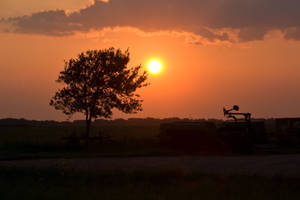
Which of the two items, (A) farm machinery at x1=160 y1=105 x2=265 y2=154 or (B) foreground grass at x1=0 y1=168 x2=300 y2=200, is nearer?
(B) foreground grass at x1=0 y1=168 x2=300 y2=200

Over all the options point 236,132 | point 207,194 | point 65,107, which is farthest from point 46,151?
point 207,194

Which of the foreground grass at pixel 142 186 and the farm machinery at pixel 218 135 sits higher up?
the farm machinery at pixel 218 135

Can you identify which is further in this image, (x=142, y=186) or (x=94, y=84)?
(x=94, y=84)

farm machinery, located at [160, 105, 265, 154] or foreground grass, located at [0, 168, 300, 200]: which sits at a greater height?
farm machinery, located at [160, 105, 265, 154]

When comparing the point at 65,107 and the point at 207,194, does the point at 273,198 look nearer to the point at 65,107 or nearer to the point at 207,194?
the point at 207,194

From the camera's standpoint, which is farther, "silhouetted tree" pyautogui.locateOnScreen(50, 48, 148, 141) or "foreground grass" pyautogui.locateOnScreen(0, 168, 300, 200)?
"silhouetted tree" pyautogui.locateOnScreen(50, 48, 148, 141)

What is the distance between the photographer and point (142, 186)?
14.5 metres

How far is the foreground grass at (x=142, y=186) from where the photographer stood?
40.6 ft

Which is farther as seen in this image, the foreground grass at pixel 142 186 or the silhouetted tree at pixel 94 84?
the silhouetted tree at pixel 94 84

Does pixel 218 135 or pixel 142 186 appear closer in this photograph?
pixel 142 186

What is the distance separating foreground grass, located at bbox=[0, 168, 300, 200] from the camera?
12375 millimetres

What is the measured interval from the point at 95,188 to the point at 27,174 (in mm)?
5488

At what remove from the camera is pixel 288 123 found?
3616 centimetres

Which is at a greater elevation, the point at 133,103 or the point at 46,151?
the point at 133,103
